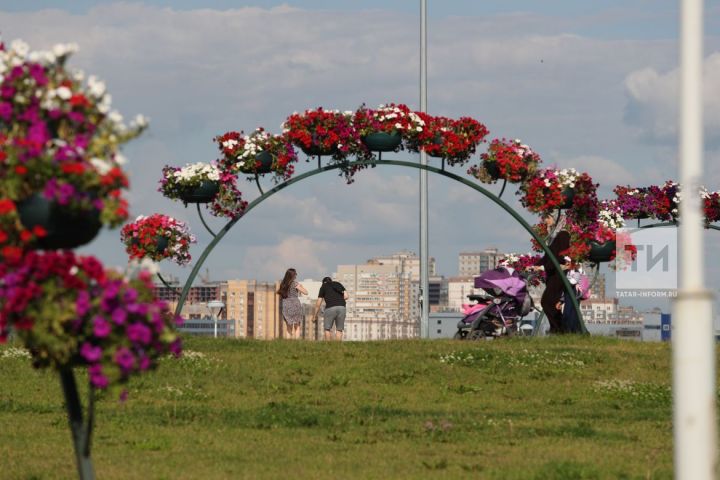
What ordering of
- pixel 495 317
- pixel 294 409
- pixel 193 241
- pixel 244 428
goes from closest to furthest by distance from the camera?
pixel 244 428, pixel 294 409, pixel 495 317, pixel 193 241

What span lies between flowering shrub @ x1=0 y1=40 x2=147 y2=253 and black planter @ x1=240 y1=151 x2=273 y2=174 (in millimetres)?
19057

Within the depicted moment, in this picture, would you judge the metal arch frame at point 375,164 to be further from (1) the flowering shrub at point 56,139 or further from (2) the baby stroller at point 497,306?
(1) the flowering shrub at point 56,139

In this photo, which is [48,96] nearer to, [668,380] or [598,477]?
[598,477]

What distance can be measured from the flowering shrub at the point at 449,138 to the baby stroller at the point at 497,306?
2435 mm

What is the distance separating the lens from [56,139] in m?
9.21

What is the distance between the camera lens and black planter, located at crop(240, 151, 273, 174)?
1125 inches

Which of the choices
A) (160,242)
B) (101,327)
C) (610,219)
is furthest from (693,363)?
(610,219)

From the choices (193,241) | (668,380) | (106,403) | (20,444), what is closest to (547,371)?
(668,380)

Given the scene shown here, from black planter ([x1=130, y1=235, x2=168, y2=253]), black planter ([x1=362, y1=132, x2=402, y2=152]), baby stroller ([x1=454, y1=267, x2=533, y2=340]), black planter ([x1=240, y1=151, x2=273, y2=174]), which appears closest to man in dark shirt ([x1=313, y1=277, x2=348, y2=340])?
baby stroller ([x1=454, y1=267, x2=533, y2=340])

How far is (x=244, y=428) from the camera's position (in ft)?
55.3

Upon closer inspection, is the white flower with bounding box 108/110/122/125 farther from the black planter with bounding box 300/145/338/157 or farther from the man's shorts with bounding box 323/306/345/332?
the man's shorts with bounding box 323/306/345/332

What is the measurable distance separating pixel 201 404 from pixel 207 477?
7.03m

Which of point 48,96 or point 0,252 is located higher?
point 48,96

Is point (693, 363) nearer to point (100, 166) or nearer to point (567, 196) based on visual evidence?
point (100, 166)
